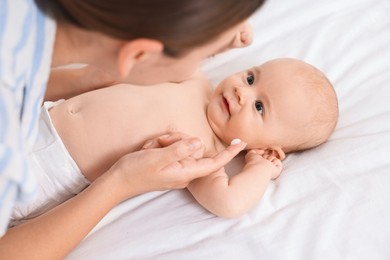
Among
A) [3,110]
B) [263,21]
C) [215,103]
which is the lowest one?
[215,103]

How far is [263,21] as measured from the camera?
5.16 ft

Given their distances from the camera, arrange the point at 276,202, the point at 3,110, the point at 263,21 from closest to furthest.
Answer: the point at 3,110 < the point at 276,202 < the point at 263,21

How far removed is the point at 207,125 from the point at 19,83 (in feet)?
2.01

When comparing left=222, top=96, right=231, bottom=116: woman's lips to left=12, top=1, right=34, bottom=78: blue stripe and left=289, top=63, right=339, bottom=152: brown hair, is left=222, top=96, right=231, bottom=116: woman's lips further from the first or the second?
left=12, top=1, right=34, bottom=78: blue stripe

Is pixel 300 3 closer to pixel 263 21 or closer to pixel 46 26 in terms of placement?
pixel 263 21

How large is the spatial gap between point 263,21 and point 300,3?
0.13 m

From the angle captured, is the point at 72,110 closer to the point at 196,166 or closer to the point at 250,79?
the point at 196,166

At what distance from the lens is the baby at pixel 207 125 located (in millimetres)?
1163

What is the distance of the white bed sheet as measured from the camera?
106 centimetres

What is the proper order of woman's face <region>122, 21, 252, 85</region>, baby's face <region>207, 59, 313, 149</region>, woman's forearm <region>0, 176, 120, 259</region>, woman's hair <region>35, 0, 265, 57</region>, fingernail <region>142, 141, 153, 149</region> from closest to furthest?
1. woman's hair <region>35, 0, 265, 57</region>
2. woman's face <region>122, 21, 252, 85</region>
3. woman's forearm <region>0, 176, 120, 259</region>
4. fingernail <region>142, 141, 153, 149</region>
5. baby's face <region>207, 59, 313, 149</region>

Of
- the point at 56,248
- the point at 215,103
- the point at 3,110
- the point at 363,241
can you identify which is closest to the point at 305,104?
the point at 215,103

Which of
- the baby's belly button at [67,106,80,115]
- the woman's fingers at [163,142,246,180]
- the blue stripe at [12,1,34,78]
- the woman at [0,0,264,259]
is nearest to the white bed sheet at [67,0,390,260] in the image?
the woman's fingers at [163,142,246,180]

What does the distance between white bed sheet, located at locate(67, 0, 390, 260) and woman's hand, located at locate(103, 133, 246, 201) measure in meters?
0.10

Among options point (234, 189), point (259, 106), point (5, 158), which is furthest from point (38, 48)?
point (259, 106)
